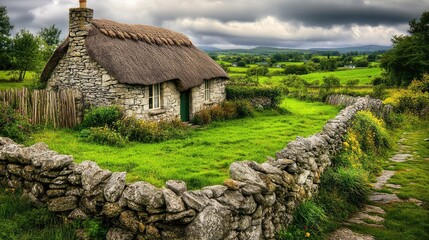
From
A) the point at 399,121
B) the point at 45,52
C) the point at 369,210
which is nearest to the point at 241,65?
the point at 45,52

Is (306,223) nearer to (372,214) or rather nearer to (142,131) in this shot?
(372,214)

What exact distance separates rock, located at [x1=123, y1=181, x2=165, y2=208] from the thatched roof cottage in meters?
9.19

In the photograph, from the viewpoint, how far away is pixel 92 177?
495cm

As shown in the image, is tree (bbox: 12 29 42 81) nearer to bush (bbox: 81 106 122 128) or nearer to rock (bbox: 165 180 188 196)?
bush (bbox: 81 106 122 128)

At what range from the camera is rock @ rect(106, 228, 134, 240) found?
4.53 m

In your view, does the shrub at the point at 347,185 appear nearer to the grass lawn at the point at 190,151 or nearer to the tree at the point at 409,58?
the grass lawn at the point at 190,151

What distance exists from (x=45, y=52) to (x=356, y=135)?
121 ft

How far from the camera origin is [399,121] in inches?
732

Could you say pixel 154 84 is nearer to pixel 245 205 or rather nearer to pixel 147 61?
pixel 147 61

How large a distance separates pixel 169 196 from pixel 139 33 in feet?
44.4

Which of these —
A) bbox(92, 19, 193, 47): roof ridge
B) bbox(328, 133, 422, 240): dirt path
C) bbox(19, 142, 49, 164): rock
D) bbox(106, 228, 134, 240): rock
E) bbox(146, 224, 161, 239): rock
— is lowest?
bbox(328, 133, 422, 240): dirt path

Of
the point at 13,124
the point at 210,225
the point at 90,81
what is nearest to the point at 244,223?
the point at 210,225

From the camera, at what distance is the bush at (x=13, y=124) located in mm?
10470

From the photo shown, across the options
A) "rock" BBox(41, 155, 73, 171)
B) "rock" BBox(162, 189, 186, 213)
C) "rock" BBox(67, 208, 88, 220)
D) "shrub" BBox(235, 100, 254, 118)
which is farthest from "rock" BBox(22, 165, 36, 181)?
"shrub" BBox(235, 100, 254, 118)
